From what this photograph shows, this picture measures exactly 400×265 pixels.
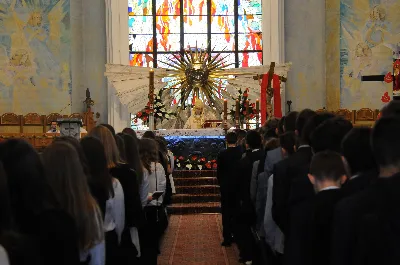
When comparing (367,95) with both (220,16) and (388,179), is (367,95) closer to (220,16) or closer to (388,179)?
(220,16)

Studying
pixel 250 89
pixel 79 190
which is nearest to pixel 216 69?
pixel 250 89

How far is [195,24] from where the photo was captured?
2336 cm

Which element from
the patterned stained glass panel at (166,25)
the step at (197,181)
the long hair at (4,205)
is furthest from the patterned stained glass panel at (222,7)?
the long hair at (4,205)

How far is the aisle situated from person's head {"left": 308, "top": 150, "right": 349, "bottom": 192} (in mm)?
5508

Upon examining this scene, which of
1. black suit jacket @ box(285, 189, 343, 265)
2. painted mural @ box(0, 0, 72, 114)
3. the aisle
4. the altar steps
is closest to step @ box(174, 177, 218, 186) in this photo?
the altar steps

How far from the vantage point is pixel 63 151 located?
12.0 ft

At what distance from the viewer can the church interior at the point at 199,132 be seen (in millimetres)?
3086

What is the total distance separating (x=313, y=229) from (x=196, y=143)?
12881 mm

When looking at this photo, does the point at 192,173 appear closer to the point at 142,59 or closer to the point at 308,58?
the point at 308,58

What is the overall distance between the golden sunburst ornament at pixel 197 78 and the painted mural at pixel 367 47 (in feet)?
→ 11.9

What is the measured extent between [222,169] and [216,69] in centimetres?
1142

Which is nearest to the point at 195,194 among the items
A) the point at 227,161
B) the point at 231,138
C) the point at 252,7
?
the point at 227,161

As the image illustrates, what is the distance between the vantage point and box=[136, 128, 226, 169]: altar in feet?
54.5

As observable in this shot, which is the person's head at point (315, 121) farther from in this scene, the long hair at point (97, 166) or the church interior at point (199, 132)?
the long hair at point (97, 166)
